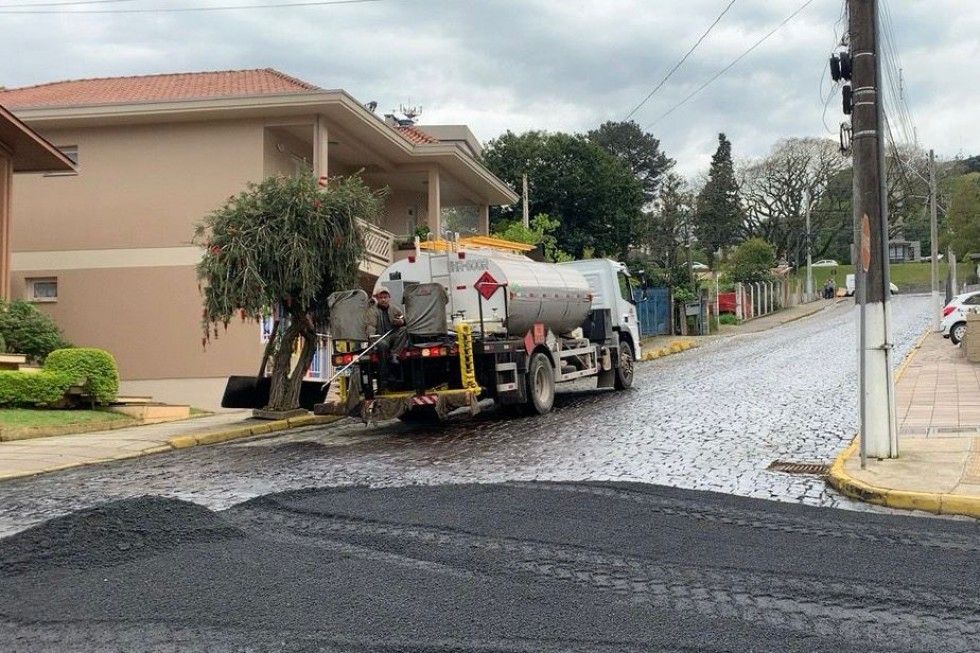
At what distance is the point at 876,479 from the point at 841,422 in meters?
4.85

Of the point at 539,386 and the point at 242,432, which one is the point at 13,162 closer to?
the point at 242,432

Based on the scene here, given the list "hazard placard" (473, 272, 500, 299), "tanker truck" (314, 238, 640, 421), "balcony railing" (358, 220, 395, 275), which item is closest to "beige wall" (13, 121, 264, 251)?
"balcony railing" (358, 220, 395, 275)

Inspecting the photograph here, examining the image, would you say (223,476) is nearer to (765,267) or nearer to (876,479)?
(876,479)

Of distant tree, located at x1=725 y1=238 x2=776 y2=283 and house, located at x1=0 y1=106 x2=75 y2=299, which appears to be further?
distant tree, located at x1=725 y1=238 x2=776 y2=283

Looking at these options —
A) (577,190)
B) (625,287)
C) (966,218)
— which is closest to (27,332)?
(625,287)

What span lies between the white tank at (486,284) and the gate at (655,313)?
75.3 ft

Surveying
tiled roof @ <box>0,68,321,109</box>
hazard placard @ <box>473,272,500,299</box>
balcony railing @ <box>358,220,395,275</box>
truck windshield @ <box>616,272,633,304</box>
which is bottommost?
hazard placard @ <box>473,272,500,299</box>

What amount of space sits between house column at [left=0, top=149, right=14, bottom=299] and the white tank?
30.3 ft

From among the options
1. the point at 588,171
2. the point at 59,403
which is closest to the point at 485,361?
the point at 59,403

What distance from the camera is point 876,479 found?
28.7ft

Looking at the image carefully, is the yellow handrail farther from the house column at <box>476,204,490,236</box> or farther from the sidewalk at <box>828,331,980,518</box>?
the house column at <box>476,204,490,236</box>

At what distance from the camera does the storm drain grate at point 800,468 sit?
32.0ft

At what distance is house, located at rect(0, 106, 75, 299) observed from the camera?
18906mm

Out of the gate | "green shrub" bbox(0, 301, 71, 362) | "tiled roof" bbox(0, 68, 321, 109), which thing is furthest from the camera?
the gate
